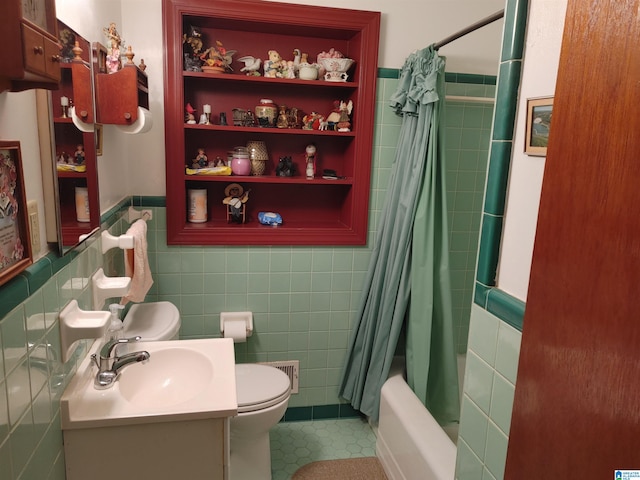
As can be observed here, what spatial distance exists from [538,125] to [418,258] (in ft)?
3.77

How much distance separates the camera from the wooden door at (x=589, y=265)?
63 cm

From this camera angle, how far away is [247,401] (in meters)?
1.89

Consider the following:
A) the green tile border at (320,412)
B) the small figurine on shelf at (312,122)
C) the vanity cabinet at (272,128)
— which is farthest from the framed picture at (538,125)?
the green tile border at (320,412)

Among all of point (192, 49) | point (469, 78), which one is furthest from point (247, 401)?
point (469, 78)

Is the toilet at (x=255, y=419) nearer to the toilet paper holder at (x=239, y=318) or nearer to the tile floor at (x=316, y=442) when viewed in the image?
the tile floor at (x=316, y=442)

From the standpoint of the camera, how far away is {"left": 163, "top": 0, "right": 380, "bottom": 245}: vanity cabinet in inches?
85.0

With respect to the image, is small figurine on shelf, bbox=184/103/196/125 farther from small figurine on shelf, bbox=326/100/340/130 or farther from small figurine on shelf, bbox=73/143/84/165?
small figurine on shelf, bbox=73/143/84/165

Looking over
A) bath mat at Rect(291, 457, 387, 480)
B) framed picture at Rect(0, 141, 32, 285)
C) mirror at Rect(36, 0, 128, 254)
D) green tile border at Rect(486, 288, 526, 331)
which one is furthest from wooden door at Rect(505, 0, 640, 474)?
bath mat at Rect(291, 457, 387, 480)

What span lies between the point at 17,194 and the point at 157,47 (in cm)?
151

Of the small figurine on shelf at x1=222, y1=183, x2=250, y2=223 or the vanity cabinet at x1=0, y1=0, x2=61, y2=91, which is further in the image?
the small figurine on shelf at x1=222, y1=183, x2=250, y2=223

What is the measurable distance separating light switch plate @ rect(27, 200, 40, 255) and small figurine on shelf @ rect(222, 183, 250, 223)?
56.1 inches

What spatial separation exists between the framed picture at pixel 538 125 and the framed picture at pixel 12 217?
1.06 meters

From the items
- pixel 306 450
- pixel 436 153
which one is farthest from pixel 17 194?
pixel 306 450

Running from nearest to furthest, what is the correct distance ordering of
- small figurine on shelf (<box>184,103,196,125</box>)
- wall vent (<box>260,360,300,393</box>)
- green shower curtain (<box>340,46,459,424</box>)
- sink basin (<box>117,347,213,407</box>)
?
sink basin (<box>117,347,213,407</box>), green shower curtain (<box>340,46,459,424</box>), small figurine on shelf (<box>184,103,196,125</box>), wall vent (<box>260,360,300,393</box>)
